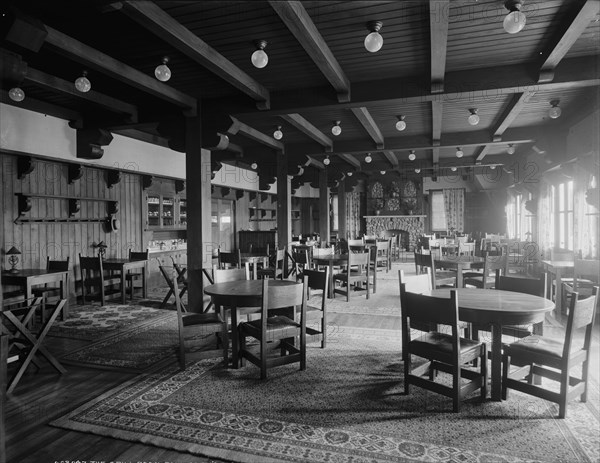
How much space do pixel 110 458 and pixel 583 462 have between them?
268cm

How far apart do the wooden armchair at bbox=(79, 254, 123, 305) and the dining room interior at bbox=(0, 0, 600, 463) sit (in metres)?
0.09

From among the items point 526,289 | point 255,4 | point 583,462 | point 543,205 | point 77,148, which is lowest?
point 583,462

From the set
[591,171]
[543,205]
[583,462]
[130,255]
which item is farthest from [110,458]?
[543,205]

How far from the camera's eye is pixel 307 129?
7.45 metres

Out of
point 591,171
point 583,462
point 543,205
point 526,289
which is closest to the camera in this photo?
point 583,462

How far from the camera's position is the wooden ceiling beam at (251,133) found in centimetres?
595

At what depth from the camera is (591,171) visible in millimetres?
6172

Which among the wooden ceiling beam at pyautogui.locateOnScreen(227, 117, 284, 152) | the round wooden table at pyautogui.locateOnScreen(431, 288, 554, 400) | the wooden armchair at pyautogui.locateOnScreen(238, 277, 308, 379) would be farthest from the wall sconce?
the round wooden table at pyautogui.locateOnScreen(431, 288, 554, 400)

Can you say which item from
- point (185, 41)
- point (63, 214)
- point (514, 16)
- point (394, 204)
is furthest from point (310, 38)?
point (394, 204)

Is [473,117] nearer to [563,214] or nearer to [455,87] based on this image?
[455,87]

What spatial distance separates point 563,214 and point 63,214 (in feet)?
31.2

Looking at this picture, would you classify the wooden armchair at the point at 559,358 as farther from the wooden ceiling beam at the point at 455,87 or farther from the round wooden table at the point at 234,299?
the wooden ceiling beam at the point at 455,87

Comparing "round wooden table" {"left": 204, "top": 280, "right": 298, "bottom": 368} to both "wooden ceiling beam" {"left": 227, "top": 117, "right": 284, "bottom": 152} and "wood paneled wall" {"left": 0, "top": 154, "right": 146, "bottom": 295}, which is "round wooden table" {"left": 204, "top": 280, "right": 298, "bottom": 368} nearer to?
"wooden ceiling beam" {"left": 227, "top": 117, "right": 284, "bottom": 152}

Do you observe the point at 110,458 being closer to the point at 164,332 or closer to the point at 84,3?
the point at 164,332
